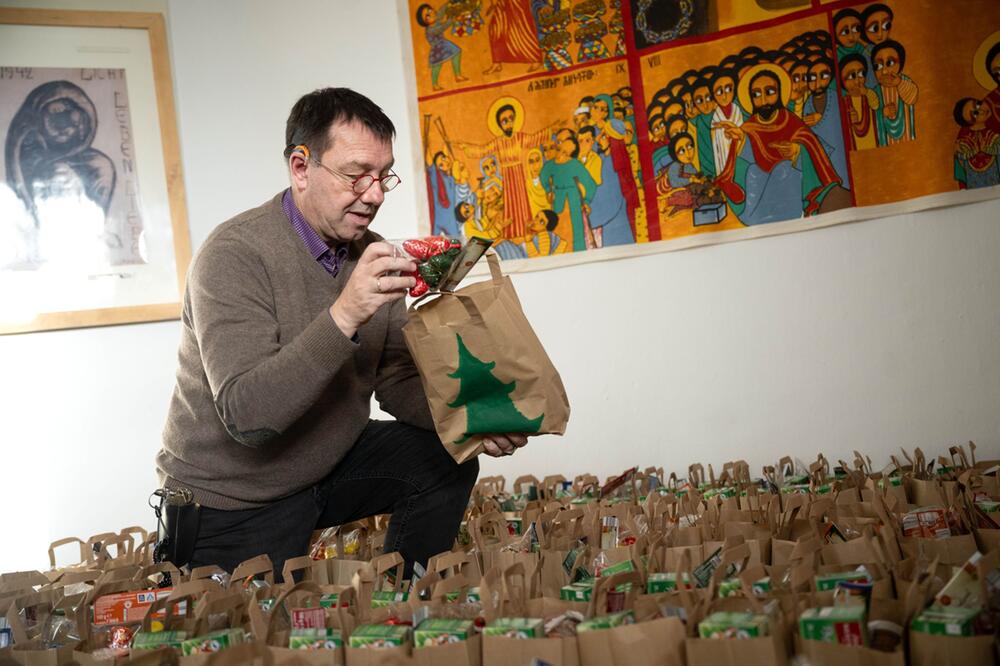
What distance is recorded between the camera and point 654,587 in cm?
128

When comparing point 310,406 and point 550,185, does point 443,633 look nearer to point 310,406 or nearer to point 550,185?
point 310,406

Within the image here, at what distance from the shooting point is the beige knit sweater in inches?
61.3

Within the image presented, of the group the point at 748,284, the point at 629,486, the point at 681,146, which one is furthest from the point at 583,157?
the point at 629,486

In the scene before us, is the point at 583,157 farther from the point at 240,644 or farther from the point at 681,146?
the point at 240,644

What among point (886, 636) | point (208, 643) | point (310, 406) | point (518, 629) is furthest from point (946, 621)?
point (310, 406)

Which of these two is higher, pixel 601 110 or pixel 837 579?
pixel 601 110

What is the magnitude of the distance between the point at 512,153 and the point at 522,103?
15cm

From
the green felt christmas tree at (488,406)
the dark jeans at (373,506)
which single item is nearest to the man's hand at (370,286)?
the green felt christmas tree at (488,406)

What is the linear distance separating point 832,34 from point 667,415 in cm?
114

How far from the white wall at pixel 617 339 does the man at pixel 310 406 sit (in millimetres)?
931

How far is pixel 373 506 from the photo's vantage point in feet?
6.32

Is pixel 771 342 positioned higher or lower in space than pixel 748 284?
lower

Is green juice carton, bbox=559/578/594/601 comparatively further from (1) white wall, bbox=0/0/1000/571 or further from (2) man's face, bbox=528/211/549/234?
(2) man's face, bbox=528/211/549/234

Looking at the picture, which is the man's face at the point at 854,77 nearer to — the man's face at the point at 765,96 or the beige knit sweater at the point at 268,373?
the man's face at the point at 765,96
